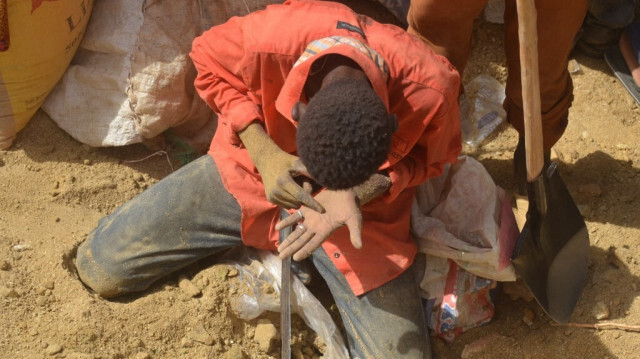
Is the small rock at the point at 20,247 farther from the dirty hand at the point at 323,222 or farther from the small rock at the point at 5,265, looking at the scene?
the dirty hand at the point at 323,222

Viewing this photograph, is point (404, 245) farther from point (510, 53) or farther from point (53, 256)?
point (53, 256)

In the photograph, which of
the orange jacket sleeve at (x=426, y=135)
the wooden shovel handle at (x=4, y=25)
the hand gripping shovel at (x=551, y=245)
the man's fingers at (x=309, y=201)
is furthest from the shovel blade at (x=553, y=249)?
the wooden shovel handle at (x=4, y=25)

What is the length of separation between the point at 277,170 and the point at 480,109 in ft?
4.76

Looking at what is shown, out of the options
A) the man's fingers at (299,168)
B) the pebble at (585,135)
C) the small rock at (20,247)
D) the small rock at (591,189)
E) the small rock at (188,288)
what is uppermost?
the man's fingers at (299,168)

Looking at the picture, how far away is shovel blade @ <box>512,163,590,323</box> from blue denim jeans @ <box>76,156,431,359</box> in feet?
1.27

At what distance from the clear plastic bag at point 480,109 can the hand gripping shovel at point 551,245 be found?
59 cm

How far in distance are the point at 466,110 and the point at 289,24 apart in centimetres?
137

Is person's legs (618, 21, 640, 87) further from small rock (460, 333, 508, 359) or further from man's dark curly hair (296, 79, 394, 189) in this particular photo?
man's dark curly hair (296, 79, 394, 189)

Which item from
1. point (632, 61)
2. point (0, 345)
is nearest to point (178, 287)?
point (0, 345)

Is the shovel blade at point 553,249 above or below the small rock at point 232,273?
above

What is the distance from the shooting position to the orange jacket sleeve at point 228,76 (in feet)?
6.91

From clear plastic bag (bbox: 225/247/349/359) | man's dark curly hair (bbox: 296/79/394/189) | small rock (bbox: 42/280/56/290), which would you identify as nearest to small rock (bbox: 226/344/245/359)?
clear plastic bag (bbox: 225/247/349/359)

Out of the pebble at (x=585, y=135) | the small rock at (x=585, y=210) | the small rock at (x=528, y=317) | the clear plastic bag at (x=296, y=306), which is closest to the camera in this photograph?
the clear plastic bag at (x=296, y=306)

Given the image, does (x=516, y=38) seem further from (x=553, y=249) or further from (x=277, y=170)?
(x=277, y=170)
